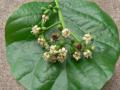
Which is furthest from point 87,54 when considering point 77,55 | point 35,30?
point 35,30

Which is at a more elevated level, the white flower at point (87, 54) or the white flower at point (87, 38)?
the white flower at point (87, 38)

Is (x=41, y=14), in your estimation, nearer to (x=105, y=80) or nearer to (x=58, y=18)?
(x=58, y=18)

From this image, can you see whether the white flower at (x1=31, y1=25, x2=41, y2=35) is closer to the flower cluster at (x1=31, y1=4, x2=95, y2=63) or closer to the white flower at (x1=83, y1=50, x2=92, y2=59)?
the flower cluster at (x1=31, y1=4, x2=95, y2=63)

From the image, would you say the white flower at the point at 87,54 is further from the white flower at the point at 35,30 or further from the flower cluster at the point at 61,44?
the white flower at the point at 35,30

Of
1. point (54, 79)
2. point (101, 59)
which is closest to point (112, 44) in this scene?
point (101, 59)

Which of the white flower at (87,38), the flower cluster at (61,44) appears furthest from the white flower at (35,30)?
the white flower at (87,38)

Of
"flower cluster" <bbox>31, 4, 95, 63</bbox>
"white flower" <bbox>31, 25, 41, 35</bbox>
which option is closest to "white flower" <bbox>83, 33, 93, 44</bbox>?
"flower cluster" <bbox>31, 4, 95, 63</bbox>

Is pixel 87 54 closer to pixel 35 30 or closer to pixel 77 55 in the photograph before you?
pixel 77 55
